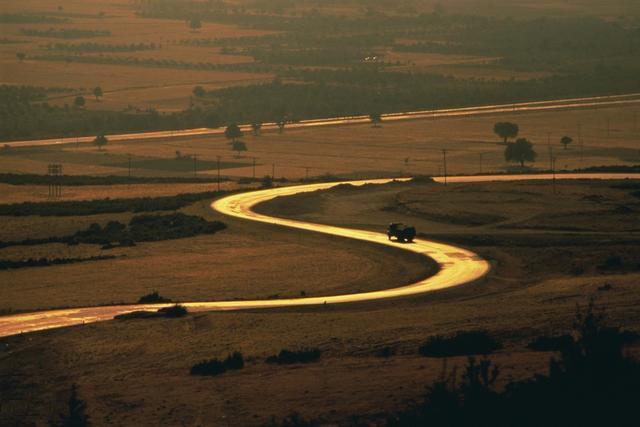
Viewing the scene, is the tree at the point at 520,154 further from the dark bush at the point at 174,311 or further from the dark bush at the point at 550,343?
the dark bush at the point at 550,343

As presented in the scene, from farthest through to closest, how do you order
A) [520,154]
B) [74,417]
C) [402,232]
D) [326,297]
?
1. [520,154]
2. [402,232]
3. [326,297]
4. [74,417]

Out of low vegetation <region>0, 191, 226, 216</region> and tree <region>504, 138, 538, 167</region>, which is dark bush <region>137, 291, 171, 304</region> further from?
tree <region>504, 138, 538, 167</region>

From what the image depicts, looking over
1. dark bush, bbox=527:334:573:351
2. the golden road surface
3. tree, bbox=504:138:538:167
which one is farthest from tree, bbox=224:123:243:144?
dark bush, bbox=527:334:573:351

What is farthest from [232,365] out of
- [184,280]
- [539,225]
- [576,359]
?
[539,225]

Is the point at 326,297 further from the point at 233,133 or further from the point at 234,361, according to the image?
the point at 233,133

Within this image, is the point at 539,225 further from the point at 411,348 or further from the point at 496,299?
the point at 411,348

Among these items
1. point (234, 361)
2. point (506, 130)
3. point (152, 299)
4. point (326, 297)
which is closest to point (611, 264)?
point (326, 297)
